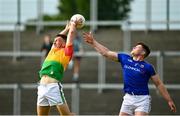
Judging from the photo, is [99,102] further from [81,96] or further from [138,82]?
[138,82]

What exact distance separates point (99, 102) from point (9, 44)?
5048 mm

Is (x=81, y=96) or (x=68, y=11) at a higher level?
(x=68, y=11)

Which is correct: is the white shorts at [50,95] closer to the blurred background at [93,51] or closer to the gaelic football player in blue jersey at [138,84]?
the gaelic football player in blue jersey at [138,84]

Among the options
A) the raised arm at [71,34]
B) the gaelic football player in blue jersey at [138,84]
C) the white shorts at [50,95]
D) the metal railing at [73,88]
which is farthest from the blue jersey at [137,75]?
the metal railing at [73,88]

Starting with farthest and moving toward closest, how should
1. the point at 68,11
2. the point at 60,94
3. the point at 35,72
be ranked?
the point at 68,11, the point at 35,72, the point at 60,94

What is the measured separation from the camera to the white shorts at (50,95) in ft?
58.1

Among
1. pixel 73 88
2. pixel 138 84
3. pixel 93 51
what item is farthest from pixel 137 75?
pixel 93 51

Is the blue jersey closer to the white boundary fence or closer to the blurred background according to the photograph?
the blurred background

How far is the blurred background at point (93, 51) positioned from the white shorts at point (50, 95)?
30.4 ft

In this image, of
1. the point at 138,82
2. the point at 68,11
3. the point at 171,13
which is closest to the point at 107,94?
the point at 171,13

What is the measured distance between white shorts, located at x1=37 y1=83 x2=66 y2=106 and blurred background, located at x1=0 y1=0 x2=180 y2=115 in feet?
30.4

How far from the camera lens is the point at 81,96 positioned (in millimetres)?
28000

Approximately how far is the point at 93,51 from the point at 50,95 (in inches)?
489

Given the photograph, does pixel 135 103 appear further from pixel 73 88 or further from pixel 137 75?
pixel 73 88
